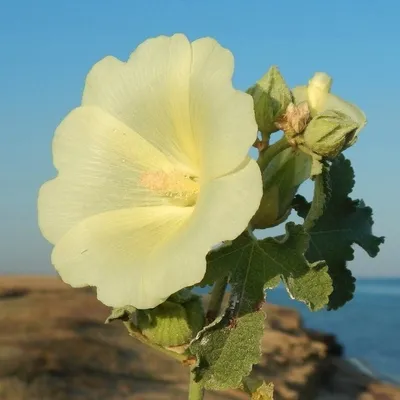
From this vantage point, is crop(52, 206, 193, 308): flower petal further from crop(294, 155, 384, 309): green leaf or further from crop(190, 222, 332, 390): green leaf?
crop(294, 155, 384, 309): green leaf

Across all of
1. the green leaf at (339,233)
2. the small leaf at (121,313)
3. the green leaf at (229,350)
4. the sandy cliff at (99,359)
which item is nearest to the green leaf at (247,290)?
the green leaf at (229,350)

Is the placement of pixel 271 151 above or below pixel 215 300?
above

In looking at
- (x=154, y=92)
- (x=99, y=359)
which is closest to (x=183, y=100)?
(x=154, y=92)

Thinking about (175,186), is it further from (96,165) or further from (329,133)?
(329,133)

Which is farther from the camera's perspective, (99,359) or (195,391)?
(99,359)

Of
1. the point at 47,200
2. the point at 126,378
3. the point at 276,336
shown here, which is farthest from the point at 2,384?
the point at 47,200

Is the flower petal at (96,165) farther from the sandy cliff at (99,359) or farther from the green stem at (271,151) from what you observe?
the sandy cliff at (99,359)

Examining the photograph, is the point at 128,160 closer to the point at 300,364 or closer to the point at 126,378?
the point at 126,378
